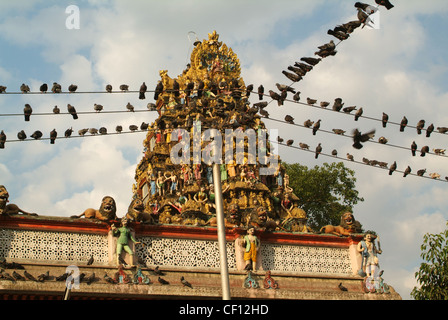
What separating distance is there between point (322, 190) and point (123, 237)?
28567mm

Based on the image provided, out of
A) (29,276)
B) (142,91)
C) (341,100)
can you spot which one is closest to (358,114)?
(341,100)

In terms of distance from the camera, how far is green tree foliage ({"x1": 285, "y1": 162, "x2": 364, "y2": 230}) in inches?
1740

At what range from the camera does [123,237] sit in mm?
18297

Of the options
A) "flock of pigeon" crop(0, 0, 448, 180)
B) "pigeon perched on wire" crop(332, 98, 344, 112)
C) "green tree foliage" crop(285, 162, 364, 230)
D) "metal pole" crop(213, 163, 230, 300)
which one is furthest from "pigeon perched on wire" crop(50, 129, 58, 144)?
"green tree foliage" crop(285, 162, 364, 230)

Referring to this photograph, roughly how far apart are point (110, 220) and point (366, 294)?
748 centimetres

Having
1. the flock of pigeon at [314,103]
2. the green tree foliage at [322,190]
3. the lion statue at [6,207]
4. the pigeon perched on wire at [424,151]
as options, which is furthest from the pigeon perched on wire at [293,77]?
the green tree foliage at [322,190]

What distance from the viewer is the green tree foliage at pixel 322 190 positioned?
44.2 m

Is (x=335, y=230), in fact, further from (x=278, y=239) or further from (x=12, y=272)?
(x=12, y=272)

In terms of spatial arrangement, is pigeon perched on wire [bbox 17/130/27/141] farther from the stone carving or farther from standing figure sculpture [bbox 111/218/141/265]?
the stone carving

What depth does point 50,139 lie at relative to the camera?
57.9 feet

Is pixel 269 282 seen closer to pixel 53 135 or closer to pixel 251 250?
pixel 251 250

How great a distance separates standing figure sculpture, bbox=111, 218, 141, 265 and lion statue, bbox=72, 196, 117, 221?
0.98 feet

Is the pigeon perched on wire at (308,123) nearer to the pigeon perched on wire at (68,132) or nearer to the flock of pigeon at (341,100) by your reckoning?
the flock of pigeon at (341,100)

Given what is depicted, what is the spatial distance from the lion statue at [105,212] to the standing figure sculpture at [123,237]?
30 centimetres
